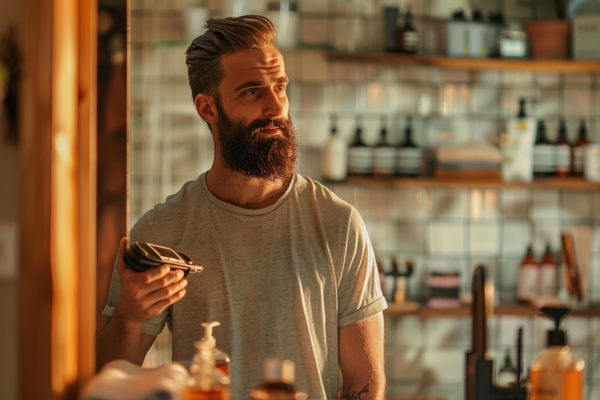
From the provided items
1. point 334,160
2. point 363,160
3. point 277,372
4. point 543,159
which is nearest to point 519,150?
point 543,159

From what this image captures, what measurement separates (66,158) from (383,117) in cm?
215

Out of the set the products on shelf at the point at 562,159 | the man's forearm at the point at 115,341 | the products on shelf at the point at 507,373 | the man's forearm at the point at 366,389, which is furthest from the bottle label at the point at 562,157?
the man's forearm at the point at 115,341

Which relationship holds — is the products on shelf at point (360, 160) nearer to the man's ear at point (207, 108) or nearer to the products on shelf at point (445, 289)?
the products on shelf at point (445, 289)

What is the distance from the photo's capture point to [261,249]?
1.22 metres

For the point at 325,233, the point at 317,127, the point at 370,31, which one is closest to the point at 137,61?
the point at 317,127

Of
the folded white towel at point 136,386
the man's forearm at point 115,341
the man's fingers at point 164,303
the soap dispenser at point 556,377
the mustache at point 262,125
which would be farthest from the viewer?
the mustache at point 262,125

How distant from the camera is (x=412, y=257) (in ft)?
8.86

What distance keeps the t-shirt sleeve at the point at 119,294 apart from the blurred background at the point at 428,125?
133cm

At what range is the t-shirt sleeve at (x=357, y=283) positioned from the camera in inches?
47.4

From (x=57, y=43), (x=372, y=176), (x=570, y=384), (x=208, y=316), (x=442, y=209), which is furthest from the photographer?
(x=442, y=209)

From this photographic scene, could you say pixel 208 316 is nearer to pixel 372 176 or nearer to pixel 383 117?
pixel 372 176

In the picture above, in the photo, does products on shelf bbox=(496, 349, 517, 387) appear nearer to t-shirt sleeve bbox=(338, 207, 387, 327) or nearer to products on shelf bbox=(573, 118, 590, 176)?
products on shelf bbox=(573, 118, 590, 176)

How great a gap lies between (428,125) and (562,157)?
54 centimetres

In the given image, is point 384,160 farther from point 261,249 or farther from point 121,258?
point 121,258
